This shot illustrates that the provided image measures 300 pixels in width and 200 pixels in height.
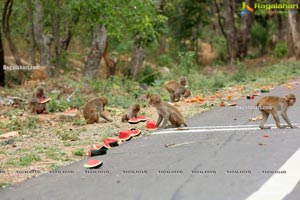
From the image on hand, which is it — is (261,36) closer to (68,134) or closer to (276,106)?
(68,134)

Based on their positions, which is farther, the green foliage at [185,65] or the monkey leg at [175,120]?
the green foliage at [185,65]

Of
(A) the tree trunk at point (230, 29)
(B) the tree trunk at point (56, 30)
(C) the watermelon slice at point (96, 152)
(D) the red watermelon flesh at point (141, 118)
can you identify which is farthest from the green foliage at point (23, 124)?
(A) the tree trunk at point (230, 29)

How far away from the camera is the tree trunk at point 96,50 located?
23531 millimetres

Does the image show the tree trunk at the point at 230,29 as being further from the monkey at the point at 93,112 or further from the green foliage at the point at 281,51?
the monkey at the point at 93,112

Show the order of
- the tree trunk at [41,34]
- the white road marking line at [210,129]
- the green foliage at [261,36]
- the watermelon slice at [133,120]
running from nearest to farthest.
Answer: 1. the white road marking line at [210,129]
2. the watermelon slice at [133,120]
3. the tree trunk at [41,34]
4. the green foliage at [261,36]

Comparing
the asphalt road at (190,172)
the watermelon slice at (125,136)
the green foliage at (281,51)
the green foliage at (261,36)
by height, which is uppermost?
the green foliage at (261,36)

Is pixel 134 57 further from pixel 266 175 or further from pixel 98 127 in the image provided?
pixel 266 175

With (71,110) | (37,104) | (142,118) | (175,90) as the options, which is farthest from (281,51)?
(142,118)

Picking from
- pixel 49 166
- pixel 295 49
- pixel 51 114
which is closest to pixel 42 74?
pixel 51 114

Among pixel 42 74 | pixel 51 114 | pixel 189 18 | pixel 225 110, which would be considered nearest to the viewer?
pixel 225 110

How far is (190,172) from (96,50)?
1734 centimetres

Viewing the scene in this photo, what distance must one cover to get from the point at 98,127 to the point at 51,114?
314 cm

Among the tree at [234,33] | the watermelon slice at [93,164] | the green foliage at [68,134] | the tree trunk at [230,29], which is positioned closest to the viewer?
the watermelon slice at [93,164]

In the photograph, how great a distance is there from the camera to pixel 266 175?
Answer: 631 cm
